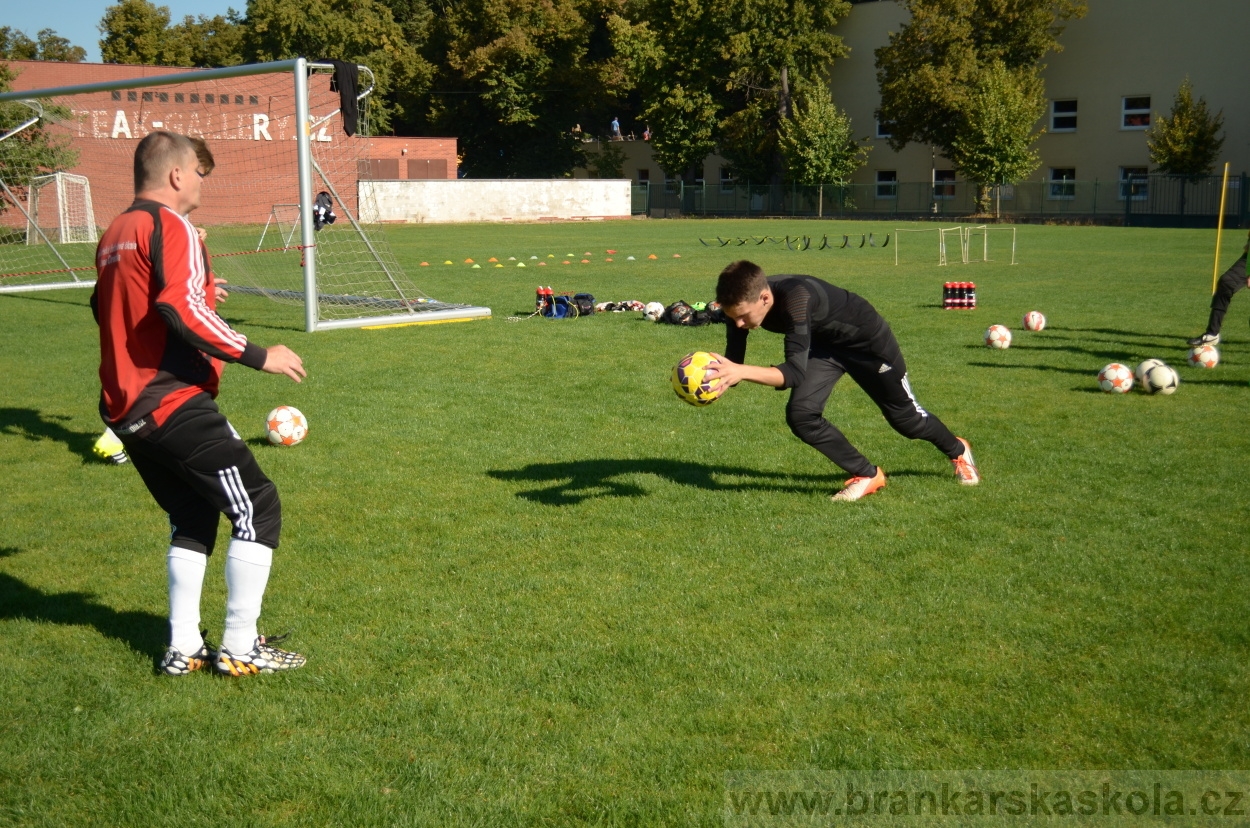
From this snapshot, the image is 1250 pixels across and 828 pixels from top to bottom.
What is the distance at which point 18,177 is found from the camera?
884 inches

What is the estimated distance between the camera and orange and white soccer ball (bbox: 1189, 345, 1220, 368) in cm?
1141

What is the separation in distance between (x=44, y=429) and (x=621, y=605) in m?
6.33

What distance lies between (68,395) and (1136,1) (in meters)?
48.8

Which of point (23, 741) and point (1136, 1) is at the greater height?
point (1136, 1)

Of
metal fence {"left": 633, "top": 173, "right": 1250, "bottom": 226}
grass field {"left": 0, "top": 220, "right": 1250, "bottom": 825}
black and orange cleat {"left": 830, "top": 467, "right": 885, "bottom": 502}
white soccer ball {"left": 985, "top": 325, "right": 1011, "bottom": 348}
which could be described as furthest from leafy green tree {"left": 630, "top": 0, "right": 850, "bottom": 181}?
black and orange cleat {"left": 830, "top": 467, "right": 885, "bottom": 502}

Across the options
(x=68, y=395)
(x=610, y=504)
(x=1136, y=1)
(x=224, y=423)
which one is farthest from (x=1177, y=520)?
(x=1136, y=1)

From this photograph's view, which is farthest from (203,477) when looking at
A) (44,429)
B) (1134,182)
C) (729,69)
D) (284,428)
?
(729,69)

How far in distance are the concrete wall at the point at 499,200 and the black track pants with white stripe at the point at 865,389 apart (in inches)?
1684

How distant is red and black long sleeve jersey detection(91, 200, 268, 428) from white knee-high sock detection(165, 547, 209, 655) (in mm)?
650

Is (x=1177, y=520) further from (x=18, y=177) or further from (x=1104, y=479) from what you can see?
(x=18, y=177)

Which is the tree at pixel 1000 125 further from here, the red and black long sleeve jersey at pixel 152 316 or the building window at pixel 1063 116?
the red and black long sleeve jersey at pixel 152 316

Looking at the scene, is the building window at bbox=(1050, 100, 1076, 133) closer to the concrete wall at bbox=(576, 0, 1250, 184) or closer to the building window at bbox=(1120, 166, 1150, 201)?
the concrete wall at bbox=(576, 0, 1250, 184)

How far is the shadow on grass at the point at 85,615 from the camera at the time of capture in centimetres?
498

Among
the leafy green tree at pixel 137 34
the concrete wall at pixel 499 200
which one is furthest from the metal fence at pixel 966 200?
the leafy green tree at pixel 137 34
